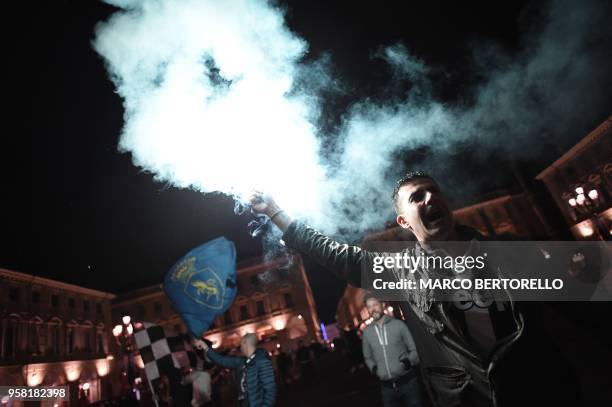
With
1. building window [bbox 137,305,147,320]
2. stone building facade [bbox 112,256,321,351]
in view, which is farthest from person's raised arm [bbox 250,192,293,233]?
building window [bbox 137,305,147,320]

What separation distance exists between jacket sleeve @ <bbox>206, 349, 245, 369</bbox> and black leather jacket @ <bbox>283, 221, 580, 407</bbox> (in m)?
3.77

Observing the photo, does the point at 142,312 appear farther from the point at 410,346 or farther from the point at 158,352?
the point at 410,346

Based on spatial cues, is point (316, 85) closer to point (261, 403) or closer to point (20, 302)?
point (261, 403)

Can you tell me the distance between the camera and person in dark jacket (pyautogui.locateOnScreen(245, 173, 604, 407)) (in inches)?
52.8

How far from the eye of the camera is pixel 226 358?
530 cm

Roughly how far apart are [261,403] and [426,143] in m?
5.25

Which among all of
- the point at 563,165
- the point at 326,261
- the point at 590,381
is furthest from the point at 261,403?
the point at 563,165

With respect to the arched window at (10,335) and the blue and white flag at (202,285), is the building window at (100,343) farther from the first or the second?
the blue and white flag at (202,285)

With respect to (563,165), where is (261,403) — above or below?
below

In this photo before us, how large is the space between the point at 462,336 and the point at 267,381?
352 cm

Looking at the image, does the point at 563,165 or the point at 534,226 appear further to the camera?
the point at 534,226

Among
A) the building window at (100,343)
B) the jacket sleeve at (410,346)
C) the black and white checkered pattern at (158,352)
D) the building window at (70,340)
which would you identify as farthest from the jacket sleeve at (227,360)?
the building window at (100,343)

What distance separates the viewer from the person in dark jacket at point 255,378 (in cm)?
433

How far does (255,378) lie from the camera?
4457 millimetres
